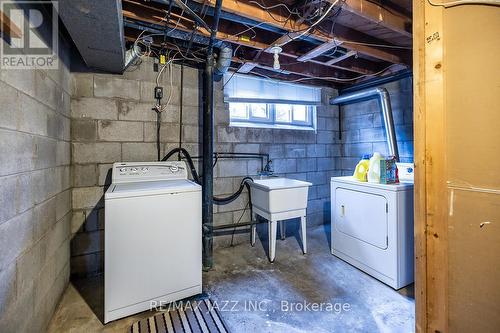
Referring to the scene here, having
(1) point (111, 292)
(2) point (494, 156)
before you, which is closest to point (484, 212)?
(2) point (494, 156)

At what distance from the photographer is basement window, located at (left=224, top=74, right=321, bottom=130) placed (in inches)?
108

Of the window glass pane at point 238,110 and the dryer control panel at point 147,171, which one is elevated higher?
the window glass pane at point 238,110

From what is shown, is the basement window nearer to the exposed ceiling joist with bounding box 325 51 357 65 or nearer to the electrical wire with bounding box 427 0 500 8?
the exposed ceiling joist with bounding box 325 51 357 65

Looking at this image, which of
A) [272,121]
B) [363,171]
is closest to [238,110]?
[272,121]

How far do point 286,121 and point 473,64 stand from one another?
2.30 metres

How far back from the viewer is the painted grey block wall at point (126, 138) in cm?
206

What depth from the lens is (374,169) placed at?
2131 mm

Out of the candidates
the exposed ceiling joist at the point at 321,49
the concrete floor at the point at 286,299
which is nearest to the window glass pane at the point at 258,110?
the exposed ceiling joist at the point at 321,49

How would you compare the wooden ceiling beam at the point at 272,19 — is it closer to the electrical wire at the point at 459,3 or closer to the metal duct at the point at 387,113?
the metal duct at the point at 387,113

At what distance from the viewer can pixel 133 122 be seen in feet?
7.33

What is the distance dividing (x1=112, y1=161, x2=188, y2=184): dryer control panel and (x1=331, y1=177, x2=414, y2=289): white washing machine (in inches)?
63.9

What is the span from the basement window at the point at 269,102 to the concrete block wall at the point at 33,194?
158 centimetres

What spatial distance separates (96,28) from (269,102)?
6.18ft

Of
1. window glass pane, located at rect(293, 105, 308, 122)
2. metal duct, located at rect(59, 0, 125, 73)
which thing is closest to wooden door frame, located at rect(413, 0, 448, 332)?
metal duct, located at rect(59, 0, 125, 73)
